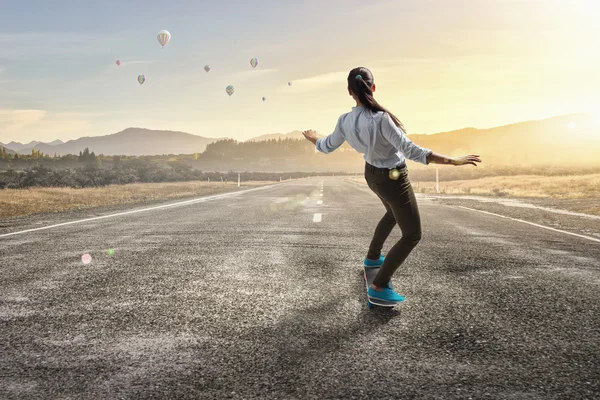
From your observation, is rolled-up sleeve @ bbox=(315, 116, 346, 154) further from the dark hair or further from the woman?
the dark hair

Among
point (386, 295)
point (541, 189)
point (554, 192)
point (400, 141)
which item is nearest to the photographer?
point (400, 141)

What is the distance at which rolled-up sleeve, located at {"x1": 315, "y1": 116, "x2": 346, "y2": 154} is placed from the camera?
446 centimetres

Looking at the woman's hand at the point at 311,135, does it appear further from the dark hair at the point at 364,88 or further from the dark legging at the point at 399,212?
the dark legging at the point at 399,212

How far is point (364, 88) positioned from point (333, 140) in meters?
0.66

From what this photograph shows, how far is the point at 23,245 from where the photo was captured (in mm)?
7340

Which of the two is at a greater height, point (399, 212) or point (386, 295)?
point (399, 212)

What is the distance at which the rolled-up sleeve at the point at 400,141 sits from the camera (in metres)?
3.85

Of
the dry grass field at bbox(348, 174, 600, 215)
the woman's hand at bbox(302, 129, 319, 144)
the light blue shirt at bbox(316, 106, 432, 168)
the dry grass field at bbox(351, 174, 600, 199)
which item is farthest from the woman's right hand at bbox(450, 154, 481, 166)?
the dry grass field at bbox(351, 174, 600, 199)

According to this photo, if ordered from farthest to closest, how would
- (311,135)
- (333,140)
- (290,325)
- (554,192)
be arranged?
(554,192) < (311,135) < (333,140) < (290,325)

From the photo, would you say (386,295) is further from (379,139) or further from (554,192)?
(554,192)

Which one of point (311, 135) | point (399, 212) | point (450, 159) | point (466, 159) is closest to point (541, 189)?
point (311, 135)

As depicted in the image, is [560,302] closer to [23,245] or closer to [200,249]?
[200,249]

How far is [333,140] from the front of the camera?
4.55 metres

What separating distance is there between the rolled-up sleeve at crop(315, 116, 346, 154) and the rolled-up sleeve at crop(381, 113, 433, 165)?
0.60m
